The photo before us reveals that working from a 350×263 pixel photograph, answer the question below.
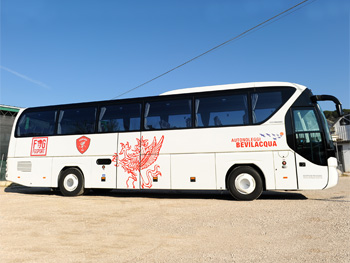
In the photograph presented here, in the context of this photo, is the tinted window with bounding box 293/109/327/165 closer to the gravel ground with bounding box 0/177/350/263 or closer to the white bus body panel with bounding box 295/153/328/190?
the white bus body panel with bounding box 295/153/328/190

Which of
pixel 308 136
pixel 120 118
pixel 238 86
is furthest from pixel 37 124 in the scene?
pixel 308 136

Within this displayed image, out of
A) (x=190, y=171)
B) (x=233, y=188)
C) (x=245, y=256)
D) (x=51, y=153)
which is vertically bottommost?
(x=245, y=256)

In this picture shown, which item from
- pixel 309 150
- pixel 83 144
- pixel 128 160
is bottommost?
pixel 128 160

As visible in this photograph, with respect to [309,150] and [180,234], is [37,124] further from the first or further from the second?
[309,150]

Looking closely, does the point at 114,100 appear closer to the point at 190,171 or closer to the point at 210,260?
the point at 190,171

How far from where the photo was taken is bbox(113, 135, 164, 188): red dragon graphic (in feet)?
30.2

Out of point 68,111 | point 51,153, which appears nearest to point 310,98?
point 68,111

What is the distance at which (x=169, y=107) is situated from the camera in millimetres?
9297

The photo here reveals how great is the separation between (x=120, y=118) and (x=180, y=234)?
6086mm

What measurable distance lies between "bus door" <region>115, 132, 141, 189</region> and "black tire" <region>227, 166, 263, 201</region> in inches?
130

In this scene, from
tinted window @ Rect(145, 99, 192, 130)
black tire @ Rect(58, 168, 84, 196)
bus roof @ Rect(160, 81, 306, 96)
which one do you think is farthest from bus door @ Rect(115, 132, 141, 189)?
bus roof @ Rect(160, 81, 306, 96)

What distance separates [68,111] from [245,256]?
30.1ft

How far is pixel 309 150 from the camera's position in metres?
7.82

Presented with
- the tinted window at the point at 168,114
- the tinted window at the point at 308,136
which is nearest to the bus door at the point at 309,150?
the tinted window at the point at 308,136
